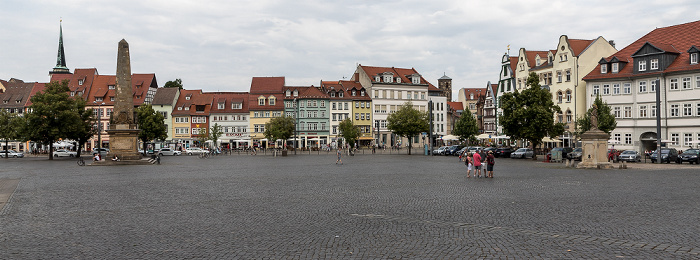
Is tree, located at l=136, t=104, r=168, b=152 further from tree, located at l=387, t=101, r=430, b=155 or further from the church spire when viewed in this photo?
the church spire

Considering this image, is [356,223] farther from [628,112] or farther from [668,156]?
[628,112]

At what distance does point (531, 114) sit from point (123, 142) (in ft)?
107

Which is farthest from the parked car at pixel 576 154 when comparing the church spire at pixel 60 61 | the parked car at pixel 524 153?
the church spire at pixel 60 61

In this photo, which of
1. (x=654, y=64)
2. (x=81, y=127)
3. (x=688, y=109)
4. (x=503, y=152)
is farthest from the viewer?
(x=81, y=127)

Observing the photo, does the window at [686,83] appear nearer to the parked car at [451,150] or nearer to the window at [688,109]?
the window at [688,109]

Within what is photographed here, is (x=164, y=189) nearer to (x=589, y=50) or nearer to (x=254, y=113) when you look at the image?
(x=589, y=50)

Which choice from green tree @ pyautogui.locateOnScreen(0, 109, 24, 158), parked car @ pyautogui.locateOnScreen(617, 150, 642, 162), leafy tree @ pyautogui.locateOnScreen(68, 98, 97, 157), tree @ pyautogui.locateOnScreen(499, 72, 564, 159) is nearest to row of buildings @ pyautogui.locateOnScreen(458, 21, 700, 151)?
parked car @ pyautogui.locateOnScreen(617, 150, 642, 162)

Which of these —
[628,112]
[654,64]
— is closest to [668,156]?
[654,64]

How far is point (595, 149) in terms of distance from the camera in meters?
31.8

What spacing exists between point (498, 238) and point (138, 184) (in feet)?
52.7

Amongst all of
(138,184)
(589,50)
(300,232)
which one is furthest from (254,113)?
(300,232)

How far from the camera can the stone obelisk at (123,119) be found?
40031mm

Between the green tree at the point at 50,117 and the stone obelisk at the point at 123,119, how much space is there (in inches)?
705

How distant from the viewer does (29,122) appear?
5472cm
